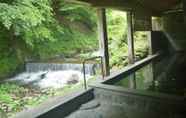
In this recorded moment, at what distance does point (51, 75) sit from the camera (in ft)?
32.1

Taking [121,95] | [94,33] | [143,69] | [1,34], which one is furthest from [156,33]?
[1,34]

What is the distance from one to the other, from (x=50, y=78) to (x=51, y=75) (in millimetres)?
366

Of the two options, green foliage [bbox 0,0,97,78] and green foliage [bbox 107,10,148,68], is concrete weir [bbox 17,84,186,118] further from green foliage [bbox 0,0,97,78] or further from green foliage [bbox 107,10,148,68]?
green foliage [bbox 107,10,148,68]

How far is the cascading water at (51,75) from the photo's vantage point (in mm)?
8808

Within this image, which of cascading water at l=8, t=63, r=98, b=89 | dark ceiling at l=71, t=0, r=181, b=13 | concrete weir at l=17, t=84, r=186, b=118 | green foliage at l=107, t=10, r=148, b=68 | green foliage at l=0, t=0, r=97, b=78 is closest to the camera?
concrete weir at l=17, t=84, r=186, b=118

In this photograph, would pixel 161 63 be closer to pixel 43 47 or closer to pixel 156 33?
pixel 156 33

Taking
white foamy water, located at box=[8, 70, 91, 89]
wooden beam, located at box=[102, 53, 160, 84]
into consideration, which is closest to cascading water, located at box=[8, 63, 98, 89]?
white foamy water, located at box=[8, 70, 91, 89]

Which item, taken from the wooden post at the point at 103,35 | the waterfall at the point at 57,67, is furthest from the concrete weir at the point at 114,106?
the waterfall at the point at 57,67

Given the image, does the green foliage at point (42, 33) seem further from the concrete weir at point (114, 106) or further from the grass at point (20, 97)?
the concrete weir at point (114, 106)

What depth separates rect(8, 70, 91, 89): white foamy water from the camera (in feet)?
28.5

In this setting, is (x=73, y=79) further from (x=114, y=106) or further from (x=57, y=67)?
(x=114, y=106)

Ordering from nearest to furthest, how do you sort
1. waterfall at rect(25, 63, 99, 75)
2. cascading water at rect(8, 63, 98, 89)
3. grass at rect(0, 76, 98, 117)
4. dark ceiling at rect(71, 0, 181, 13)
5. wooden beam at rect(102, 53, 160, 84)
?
dark ceiling at rect(71, 0, 181, 13), wooden beam at rect(102, 53, 160, 84), grass at rect(0, 76, 98, 117), cascading water at rect(8, 63, 98, 89), waterfall at rect(25, 63, 99, 75)

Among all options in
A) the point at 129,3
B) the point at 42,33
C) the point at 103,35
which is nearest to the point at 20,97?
the point at 42,33

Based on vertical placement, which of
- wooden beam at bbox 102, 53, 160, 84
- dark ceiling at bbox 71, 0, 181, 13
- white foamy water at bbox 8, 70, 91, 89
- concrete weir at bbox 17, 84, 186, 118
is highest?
dark ceiling at bbox 71, 0, 181, 13
